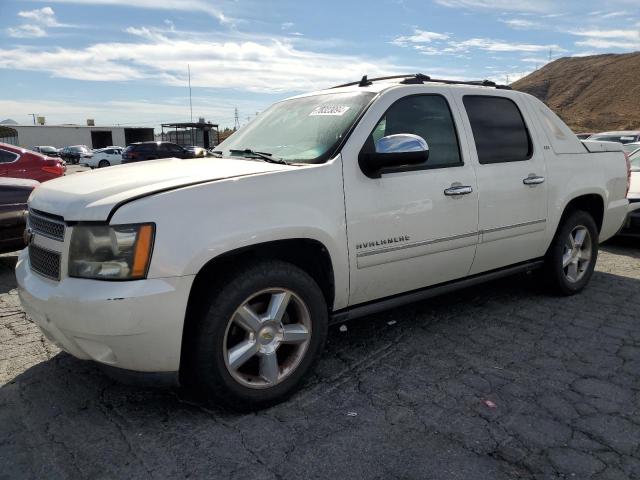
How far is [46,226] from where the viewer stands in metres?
2.81

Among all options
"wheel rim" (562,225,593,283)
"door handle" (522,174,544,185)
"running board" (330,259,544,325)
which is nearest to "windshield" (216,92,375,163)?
"running board" (330,259,544,325)

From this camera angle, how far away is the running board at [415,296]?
3.28m

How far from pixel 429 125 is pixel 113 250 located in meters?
2.27

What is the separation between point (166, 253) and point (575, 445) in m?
2.15

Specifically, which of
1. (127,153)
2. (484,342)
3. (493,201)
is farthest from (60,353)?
(127,153)

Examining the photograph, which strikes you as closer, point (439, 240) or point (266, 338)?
point (266, 338)

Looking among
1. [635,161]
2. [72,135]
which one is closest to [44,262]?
[635,161]

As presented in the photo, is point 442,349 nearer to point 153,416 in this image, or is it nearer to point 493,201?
point 493,201

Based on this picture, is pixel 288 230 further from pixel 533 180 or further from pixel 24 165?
pixel 24 165

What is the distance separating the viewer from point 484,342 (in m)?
3.84

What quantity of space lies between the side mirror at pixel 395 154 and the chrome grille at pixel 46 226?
1.67m

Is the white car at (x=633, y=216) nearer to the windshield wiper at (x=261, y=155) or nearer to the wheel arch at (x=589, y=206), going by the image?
the wheel arch at (x=589, y=206)

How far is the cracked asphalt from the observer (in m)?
2.41

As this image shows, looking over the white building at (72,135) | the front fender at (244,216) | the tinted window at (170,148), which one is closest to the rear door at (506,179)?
the front fender at (244,216)
